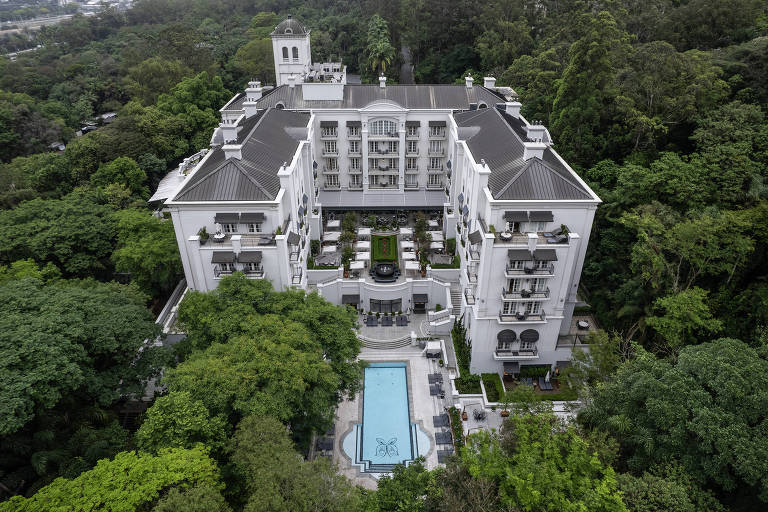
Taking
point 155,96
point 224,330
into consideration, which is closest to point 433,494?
point 224,330

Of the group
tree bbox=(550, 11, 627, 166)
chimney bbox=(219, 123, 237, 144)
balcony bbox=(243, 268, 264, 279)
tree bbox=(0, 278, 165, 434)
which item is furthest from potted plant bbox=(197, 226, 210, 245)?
tree bbox=(550, 11, 627, 166)

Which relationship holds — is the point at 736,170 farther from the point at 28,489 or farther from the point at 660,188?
the point at 28,489

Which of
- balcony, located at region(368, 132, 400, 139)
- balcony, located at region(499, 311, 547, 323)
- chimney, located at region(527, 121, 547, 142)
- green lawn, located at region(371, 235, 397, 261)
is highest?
chimney, located at region(527, 121, 547, 142)

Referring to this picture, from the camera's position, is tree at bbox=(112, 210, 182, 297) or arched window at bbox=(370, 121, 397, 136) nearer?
tree at bbox=(112, 210, 182, 297)

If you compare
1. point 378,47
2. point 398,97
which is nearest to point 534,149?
point 398,97

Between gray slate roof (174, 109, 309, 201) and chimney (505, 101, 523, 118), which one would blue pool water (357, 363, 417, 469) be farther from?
chimney (505, 101, 523, 118)

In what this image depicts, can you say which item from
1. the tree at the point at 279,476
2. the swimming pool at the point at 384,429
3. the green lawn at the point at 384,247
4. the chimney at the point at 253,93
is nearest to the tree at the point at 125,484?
Answer: the tree at the point at 279,476
